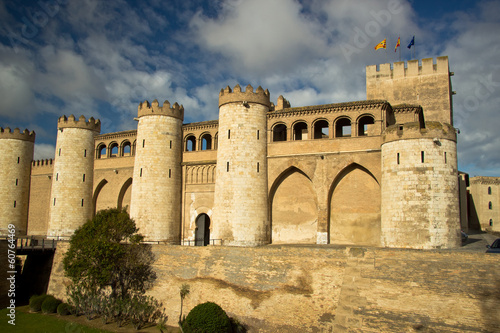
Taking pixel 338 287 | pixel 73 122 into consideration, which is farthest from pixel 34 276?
pixel 338 287

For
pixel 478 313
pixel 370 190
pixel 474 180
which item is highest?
pixel 474 180

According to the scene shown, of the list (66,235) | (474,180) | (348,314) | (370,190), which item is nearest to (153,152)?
(66,235)

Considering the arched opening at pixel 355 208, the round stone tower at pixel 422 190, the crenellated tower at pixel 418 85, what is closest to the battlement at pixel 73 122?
the arched opening at pixel 355 208

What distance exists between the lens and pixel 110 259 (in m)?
21.4

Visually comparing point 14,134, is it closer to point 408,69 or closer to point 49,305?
point 49,305

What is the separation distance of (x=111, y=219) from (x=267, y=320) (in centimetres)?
1020

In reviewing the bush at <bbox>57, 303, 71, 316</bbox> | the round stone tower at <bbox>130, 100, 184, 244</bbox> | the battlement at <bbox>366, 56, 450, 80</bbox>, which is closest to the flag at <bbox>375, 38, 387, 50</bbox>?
the battlement at <bbox>366, 56, 450, 80</bbox>

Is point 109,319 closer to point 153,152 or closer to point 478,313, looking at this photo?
point 153,152

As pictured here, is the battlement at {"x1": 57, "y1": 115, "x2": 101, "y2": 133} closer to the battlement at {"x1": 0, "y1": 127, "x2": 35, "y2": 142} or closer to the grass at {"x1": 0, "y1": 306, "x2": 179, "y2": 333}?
the battlement at {"x1": 0, "y1": 127, "x2": 35, "y2": 142}

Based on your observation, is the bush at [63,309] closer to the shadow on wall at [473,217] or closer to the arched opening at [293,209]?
the arched opening at [293,209]

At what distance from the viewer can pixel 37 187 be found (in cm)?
3784

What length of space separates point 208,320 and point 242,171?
10.0 meters

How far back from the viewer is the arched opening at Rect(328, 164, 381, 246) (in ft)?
75.7

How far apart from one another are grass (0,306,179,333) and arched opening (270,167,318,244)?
8.67 metres
